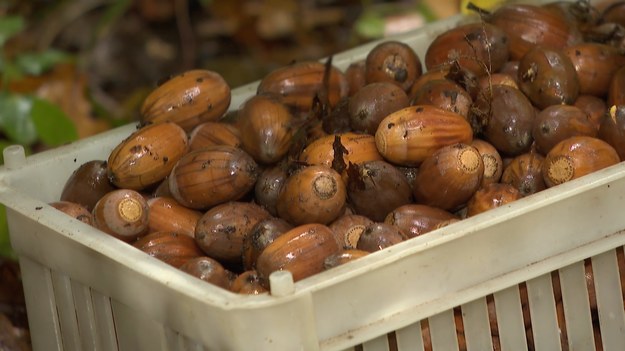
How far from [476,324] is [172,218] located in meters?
0.53

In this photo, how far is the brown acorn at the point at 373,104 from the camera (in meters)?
1.81

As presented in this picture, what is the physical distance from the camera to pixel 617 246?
5.07 feet

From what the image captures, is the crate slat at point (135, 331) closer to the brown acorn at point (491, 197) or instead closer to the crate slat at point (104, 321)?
the crate slat at point (104, 321)

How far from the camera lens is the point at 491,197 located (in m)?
1.62

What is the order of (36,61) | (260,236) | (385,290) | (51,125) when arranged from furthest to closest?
(36,61)
(51,125)
(260,236)
(385,290)

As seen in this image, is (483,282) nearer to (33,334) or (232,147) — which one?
(232,147)

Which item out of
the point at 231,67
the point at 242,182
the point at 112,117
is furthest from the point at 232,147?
the point at 231,67

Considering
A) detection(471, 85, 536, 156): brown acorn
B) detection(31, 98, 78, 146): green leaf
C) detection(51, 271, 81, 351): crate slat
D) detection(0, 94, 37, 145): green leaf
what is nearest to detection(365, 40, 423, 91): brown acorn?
detection(471, 85, 536, 156): brown acorn

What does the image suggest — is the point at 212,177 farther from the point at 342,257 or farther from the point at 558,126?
the point at 558,126

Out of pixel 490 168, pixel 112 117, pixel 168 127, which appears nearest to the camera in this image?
pixel 490 168

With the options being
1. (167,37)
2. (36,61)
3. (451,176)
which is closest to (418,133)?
(451,176)

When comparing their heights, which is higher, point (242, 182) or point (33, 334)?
point (242, 182)

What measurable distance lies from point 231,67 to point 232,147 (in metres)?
1.80

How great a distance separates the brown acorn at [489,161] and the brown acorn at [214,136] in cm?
40
